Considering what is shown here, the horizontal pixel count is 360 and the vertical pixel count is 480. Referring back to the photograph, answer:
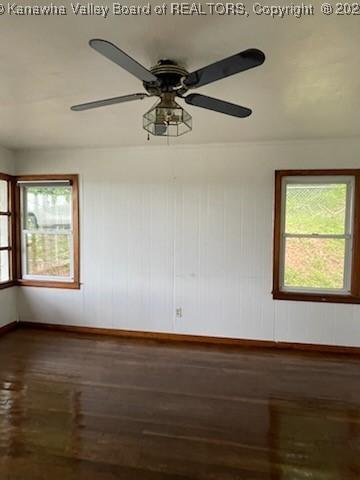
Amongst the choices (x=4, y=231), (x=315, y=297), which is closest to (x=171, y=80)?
(x=315, y=297)

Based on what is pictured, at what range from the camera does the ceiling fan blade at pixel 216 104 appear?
1865 mm

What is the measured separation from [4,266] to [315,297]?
4.08 metres

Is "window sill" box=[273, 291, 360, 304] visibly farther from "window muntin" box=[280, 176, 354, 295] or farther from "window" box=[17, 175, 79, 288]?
"window" box=[17, 175, 79, 288]

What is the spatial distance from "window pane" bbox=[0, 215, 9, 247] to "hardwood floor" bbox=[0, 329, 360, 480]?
1.38 m

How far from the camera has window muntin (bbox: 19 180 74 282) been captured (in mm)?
4359

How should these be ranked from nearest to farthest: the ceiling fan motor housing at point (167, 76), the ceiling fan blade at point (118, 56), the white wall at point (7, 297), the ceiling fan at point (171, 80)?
the ceiling fan blade at point (118, 56) → the ceiling fan at point (171, 80) → the ceiling fan motor housing at point (167, 76) → the white wall at point (7, 297)

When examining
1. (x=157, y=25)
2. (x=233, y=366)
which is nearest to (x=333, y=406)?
(x=233, y=366)

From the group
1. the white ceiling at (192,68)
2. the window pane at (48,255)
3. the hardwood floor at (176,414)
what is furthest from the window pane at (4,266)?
the white ceiling at (192,68)

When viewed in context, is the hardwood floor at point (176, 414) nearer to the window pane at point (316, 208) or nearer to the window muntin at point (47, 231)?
the window muntin at point (47, 231)

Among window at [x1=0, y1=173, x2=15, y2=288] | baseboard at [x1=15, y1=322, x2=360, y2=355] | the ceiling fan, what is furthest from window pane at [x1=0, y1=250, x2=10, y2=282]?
the ceiling fan

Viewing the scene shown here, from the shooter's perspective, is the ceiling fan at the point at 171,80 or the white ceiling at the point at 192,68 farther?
the white ceiling at the point at 192,68

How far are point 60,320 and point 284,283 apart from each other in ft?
10.1

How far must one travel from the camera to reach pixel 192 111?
280 cm

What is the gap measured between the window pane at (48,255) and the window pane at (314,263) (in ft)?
9.71
